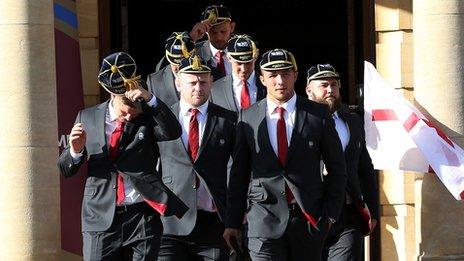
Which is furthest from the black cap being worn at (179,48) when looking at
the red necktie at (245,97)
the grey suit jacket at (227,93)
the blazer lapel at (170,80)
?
the red necktie at (245,97)

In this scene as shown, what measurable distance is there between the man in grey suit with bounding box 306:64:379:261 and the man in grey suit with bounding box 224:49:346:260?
1.02 metres

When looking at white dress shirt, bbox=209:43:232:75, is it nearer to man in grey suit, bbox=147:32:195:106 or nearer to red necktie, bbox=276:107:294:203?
man in grey suit, bbox=147:32:195:106

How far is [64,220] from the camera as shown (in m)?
13.4

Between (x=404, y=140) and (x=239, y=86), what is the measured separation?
4.75 ft

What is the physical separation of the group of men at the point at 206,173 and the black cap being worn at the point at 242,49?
56 cm

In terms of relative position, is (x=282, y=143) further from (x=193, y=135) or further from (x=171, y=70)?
(x=171, y=70)

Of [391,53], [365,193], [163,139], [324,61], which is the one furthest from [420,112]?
[324,61]

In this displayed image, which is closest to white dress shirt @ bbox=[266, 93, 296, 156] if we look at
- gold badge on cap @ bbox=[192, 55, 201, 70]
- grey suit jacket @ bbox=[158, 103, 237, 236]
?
grey suit jacket @ bbox=[158, 103, 237, 236]

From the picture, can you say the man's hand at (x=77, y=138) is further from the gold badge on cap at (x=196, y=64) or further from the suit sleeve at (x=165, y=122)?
the gold badge on cap at (x=196, y=64)

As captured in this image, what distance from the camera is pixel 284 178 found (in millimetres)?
10914

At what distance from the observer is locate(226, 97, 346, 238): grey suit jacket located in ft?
35.8

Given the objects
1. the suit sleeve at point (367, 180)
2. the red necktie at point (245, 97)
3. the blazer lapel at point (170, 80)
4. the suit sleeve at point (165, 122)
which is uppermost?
the blazer lapel at point (170, 80)

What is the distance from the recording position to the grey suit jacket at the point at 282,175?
35.8ft

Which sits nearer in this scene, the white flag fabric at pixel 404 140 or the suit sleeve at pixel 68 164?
the suit sleeve at pixel 68 164
